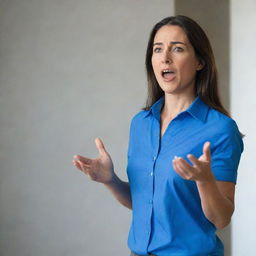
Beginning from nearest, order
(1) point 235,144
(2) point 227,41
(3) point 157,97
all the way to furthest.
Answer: (1) point 235,144
(3) point 157,97
(2) point 227,41

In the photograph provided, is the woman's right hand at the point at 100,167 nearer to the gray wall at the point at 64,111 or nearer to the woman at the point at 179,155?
the woman at the point at 179,155

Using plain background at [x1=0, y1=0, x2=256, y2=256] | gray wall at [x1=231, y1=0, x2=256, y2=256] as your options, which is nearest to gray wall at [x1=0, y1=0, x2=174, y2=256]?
plain background at [x1=0, y1=0, x2=256, y2=256]

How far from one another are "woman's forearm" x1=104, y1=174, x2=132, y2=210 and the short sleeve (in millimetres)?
403

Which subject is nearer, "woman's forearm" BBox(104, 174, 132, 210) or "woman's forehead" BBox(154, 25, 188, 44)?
"woman's forehead" BBox(154, 25, 188, 44)

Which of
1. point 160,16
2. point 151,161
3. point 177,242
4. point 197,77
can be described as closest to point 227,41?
point 160,16

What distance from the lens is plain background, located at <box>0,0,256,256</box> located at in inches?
101

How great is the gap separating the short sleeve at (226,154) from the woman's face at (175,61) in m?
0.22

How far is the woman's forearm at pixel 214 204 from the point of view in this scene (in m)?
1.16

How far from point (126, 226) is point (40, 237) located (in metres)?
0.49

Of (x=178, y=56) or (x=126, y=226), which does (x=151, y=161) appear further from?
(x=126, y=226)

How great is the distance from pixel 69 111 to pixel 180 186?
4.46 ft

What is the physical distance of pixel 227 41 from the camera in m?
2.80

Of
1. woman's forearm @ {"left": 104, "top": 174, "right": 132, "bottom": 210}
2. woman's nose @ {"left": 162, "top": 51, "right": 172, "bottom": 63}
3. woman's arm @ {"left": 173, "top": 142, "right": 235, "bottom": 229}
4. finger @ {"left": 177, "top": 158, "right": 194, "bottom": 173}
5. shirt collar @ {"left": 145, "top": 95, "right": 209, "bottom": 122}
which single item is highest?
woman's nose @ {"left": 162, "top": 51, "right": 172, "bottom": 63}

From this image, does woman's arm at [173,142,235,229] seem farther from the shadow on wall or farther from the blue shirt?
the shadow on wall
